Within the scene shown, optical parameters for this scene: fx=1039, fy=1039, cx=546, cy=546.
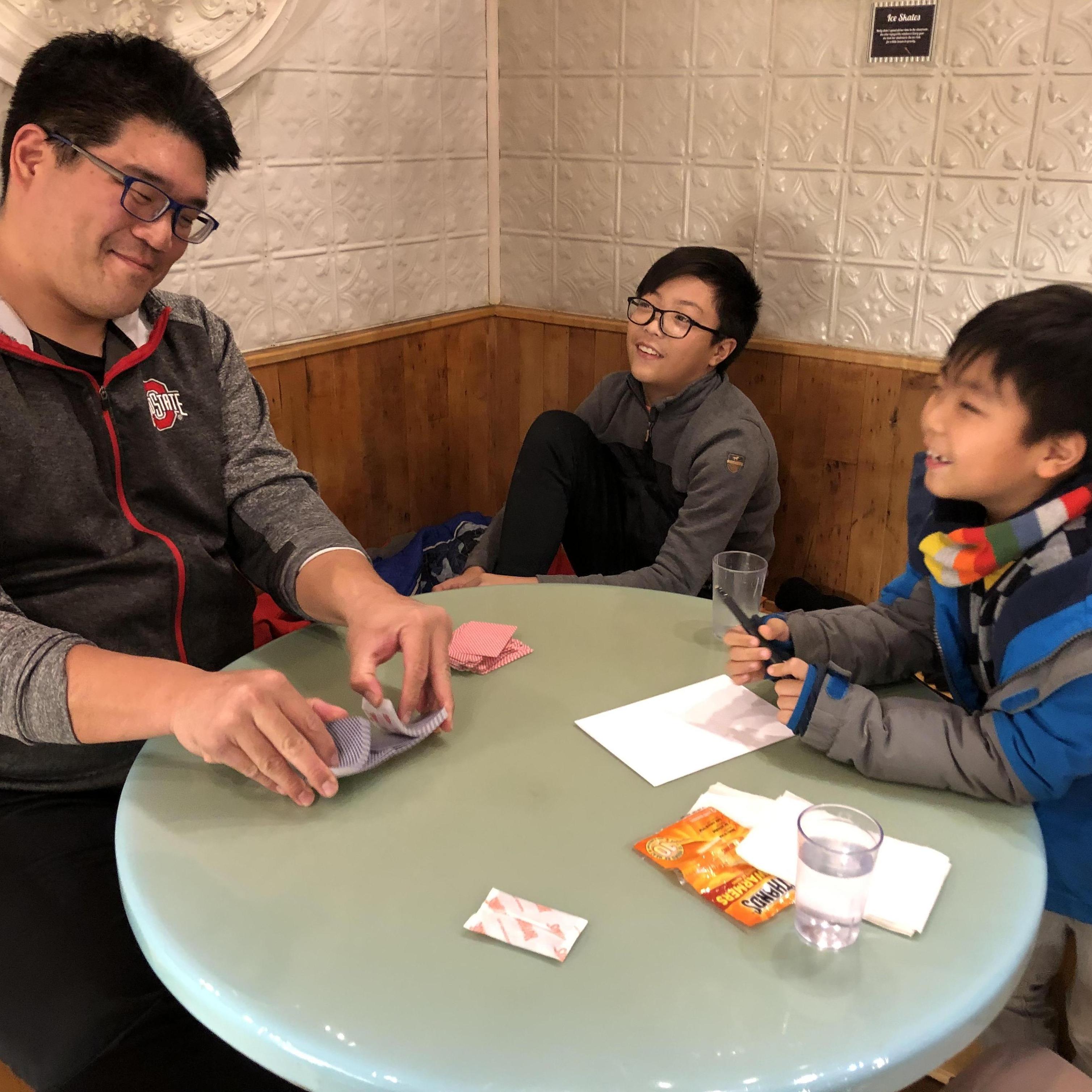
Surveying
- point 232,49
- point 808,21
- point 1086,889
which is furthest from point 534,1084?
point 808,21

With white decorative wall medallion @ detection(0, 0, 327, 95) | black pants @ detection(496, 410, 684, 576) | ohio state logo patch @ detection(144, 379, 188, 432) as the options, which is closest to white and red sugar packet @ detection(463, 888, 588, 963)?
ohio state logo patch @ detection(144, 379, 188, 432)

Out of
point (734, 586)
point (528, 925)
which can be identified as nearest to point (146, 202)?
point (734, 586)

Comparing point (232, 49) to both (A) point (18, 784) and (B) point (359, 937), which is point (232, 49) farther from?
(B) point (359, 937)

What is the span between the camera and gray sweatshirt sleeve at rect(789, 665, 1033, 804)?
1.00m

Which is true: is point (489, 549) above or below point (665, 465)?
below

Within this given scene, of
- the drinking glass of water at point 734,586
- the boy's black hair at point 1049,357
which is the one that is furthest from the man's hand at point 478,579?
the boy's black hair at point 1049,357

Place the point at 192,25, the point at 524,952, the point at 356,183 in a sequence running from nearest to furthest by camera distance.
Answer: the point at 524,952 < the point at 192,25 < the point at 356,183

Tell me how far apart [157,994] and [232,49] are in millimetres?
1860

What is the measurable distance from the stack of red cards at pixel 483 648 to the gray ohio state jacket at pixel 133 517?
261 mm

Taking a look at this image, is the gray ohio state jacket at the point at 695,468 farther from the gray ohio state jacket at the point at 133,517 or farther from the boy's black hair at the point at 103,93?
the boy's black hair at the point at 103,93

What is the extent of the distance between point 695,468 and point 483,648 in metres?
1.04

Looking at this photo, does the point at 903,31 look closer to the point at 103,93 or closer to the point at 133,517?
the point at 103,93

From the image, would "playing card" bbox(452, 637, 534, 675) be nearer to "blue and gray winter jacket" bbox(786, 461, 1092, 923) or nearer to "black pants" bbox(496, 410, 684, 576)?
"blue and gray winter jacket" bbox(786, 461, 1092, 923)

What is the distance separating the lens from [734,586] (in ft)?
4.52
